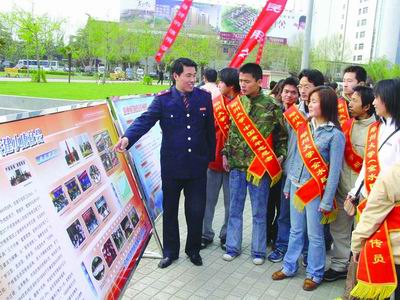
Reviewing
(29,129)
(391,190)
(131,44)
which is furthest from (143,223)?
(131,44)

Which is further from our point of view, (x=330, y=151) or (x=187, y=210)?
(x=187, y=210)

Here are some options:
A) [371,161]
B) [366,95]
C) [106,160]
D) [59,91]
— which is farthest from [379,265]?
[59,91]

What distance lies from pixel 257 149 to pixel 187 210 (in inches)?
32.8

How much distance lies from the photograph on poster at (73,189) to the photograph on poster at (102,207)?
0.73 ft

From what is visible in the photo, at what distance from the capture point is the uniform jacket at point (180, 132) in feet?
11.1

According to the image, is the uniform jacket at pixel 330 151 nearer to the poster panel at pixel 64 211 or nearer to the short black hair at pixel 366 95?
the short black hair at pixel 366 95

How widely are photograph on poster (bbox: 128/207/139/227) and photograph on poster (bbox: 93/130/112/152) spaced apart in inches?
19.9

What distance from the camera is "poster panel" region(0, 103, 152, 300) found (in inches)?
59.1

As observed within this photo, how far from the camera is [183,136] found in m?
3.39

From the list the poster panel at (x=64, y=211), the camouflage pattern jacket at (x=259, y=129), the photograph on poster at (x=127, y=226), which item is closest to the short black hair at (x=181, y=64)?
the camouflage pattern jacket at (x=259, y=129)

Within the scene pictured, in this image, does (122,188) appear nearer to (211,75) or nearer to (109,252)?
(109,252)

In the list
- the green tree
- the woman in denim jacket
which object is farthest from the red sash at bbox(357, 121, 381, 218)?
the green tree

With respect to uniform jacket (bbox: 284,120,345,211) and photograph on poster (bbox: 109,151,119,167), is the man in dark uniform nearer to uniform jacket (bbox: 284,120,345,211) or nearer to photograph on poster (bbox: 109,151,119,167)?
photograph on poster (bbox: 109,151,119,167)

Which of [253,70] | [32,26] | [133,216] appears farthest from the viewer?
[32,26]
